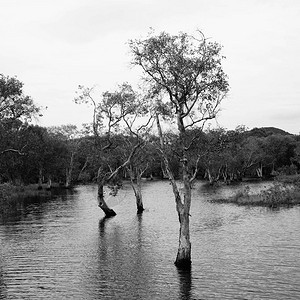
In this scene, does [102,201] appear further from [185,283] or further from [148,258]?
[185,283]

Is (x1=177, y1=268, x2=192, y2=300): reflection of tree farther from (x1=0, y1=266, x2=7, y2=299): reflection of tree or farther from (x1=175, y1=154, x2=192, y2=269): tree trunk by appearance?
(x1=0, y1=266, x2=7, y2=299): reflection of tree

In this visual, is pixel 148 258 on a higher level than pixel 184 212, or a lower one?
lower

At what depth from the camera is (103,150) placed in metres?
63.9

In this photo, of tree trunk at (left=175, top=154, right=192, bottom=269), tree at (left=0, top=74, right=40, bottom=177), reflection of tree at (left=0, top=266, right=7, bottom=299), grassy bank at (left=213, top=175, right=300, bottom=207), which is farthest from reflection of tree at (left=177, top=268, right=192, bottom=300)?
grassy bank at (left=213, top=175, right=300, bottom=207)

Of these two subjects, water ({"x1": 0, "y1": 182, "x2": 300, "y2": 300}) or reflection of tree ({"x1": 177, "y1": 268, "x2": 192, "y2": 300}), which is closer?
reflection of tree ({"x1": 177, "y1": 268, "x2": 192, "y2": 300})

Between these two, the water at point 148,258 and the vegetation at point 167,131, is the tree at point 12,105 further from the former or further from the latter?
the water at point 148,258

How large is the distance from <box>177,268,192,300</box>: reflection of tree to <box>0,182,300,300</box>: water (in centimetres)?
6

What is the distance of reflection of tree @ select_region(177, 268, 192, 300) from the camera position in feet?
81.5

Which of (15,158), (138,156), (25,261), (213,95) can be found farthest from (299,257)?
(15,158)

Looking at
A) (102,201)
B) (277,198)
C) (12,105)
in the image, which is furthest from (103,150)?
(277,198)

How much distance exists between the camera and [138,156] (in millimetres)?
73562

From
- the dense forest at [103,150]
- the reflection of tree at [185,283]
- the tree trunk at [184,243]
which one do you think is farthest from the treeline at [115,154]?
the reflection of tree at [185,283]

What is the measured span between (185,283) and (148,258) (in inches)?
315

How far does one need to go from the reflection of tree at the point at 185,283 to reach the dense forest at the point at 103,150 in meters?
8.81
